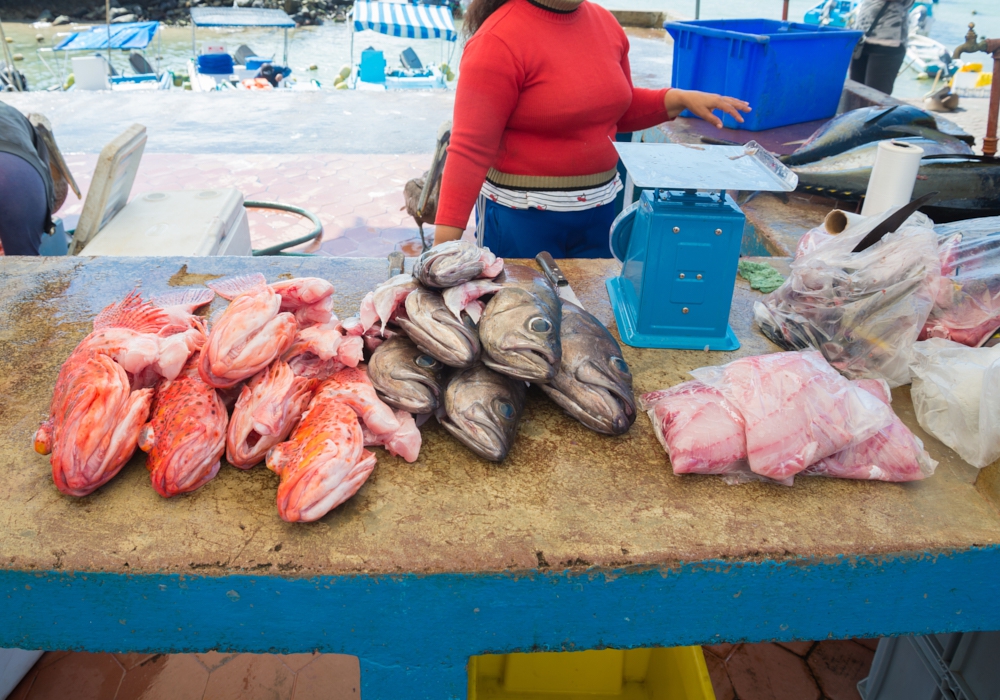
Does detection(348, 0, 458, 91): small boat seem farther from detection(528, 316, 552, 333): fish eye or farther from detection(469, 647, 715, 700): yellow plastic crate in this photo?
detection(528, 316, 552, 333): fish eye

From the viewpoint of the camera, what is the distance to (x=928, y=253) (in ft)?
5.66

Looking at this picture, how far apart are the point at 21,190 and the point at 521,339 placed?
3.27 meters

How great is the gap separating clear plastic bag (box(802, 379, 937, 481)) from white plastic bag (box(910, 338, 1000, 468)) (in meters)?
0.13

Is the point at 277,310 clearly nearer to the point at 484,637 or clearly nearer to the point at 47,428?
the point at 47,428

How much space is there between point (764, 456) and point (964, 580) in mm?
457

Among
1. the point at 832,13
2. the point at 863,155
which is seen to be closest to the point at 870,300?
the point at 863,155

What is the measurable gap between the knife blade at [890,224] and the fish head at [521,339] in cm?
96

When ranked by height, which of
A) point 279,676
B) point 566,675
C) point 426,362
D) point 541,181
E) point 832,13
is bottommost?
point 279,676

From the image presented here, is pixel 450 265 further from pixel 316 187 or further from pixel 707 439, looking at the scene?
pixel 316 187

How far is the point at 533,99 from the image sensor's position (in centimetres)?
250

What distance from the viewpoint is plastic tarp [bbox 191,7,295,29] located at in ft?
42.6

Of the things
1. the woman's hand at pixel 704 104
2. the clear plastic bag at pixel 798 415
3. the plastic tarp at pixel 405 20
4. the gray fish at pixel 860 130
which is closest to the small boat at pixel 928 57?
the plastic tarp at pixel 405 20

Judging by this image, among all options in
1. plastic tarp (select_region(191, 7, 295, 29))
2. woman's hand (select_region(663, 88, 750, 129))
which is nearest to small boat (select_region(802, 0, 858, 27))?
plastic tarp (select_region(191, 7, 295, 29))


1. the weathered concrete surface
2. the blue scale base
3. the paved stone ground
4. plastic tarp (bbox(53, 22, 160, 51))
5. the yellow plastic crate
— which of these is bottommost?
the paved stone ground
